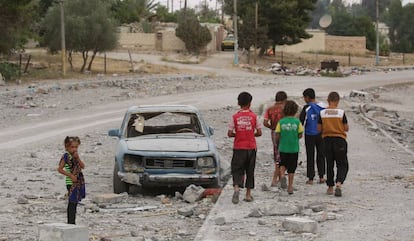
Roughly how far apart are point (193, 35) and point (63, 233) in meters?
68.9

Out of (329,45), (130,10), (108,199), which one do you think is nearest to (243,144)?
(108,199)

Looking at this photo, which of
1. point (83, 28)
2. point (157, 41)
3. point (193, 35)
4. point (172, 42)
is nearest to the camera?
point (83, 28)

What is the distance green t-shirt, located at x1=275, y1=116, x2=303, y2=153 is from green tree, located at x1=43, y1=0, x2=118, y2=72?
1602 inches

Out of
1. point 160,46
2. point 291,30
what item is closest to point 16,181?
point 291,30


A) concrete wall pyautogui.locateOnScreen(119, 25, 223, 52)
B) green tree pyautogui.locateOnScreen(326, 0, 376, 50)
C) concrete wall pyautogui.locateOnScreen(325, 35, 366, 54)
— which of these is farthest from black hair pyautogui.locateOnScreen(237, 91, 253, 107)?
green tree pyautogui.locateOnScreen(326, 0, 376, 50)

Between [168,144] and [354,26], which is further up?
[354,26]

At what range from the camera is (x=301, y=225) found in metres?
9.11

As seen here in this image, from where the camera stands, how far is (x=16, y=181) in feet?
49.0

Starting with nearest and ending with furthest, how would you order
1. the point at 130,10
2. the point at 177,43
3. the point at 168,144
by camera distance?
the point at 168,144
the point at 177,43
the point at 130,10

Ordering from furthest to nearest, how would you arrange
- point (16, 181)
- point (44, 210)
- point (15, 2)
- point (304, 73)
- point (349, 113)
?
point (304, 73) < point (15, 2) < point (349, 113) < point (16, 181) < point (44, 210)

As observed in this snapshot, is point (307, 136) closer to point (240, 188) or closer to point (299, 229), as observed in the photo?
point (240, 188)

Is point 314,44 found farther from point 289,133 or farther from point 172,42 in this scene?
point 289,133

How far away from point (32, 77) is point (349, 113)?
23.3 metres

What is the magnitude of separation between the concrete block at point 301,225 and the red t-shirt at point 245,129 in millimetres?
→ 2313
